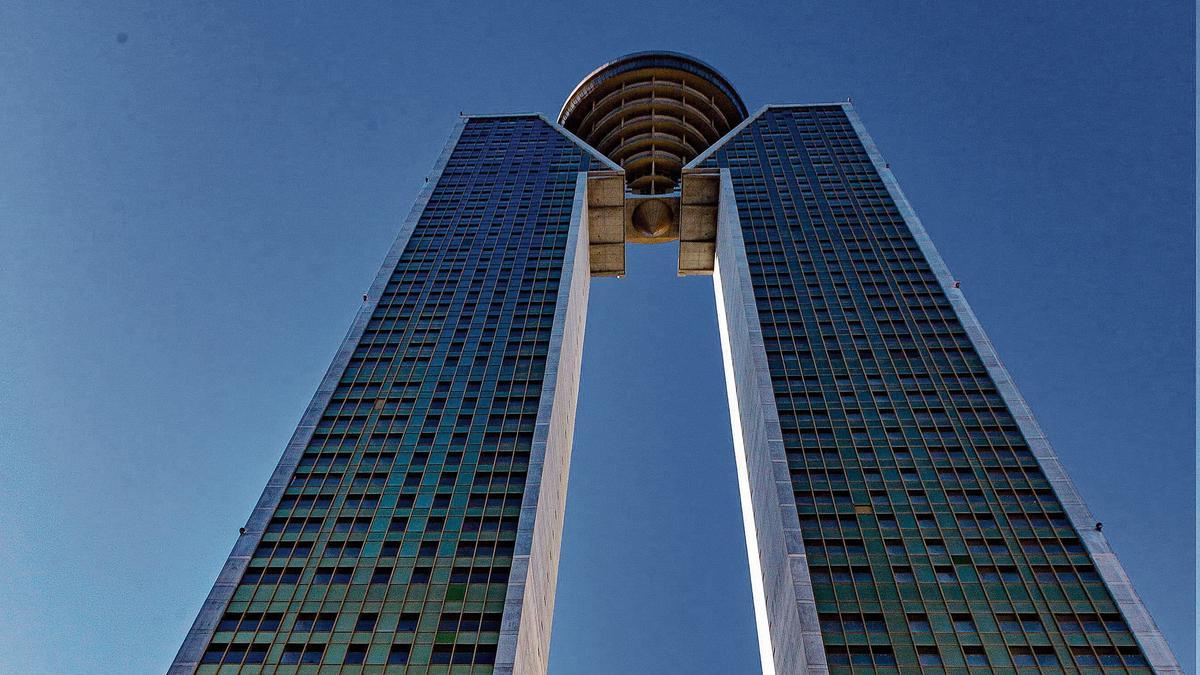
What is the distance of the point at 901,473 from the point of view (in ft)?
Answer: 182

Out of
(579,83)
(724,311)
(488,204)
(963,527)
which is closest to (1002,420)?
(963,527)

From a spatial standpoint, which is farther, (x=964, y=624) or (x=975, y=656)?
(x=964, y=624)

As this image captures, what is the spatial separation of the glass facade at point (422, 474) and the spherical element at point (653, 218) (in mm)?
14870

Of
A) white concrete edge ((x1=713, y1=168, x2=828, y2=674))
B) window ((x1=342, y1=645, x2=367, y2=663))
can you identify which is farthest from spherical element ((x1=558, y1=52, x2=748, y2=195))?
window ((x1=342, y1=645, x2=367, y2=663))

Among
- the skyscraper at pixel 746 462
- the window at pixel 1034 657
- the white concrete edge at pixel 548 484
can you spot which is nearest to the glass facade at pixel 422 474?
the skyscraper at pixel 746 462

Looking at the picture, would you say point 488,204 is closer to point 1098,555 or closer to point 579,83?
point 579,83

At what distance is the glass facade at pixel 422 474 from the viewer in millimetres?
45531

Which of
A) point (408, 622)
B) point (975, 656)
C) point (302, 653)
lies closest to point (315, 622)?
point (302, 653)

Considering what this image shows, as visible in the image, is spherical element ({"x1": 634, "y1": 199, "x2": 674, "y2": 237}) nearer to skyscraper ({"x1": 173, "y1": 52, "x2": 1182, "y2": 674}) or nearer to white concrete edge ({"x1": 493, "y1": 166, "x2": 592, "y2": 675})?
skyscraper ({"x1": 173, "y1": 52, "x2": 1182, "y2": 674})

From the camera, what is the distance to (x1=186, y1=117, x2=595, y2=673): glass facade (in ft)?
149

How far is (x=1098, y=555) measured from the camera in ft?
161

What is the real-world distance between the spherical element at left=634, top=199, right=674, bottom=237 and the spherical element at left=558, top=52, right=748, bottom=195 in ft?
37.1

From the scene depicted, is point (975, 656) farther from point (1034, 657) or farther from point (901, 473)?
point (901, 473)

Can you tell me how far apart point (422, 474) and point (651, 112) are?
2781 inches
